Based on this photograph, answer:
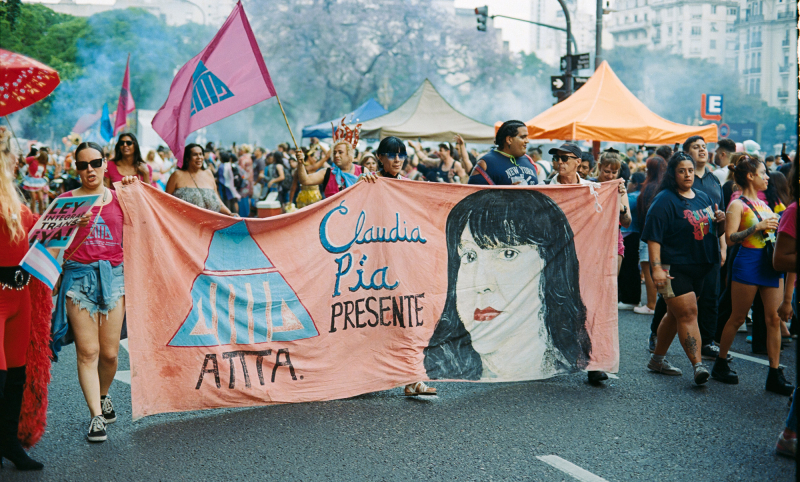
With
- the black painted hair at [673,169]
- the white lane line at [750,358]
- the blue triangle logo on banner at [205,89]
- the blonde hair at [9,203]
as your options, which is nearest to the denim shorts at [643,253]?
the white lane line at [750,358]

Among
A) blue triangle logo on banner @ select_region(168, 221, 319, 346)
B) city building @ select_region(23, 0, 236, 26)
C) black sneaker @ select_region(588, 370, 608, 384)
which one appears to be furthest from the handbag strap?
city building @ select_region(23, 0, 236, 26)

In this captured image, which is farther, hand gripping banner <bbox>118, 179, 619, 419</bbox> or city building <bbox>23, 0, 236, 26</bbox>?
city building <bbox>23, 0, 236, 26</bbox>

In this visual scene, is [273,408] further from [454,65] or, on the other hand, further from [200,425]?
[454,65]

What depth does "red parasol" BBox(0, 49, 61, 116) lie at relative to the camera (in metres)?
4.02

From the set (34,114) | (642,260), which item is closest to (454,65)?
(34,114)

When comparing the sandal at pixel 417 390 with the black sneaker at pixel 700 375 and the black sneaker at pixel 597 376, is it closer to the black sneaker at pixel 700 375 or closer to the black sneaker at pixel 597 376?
the black sneaker at pixel 597 376

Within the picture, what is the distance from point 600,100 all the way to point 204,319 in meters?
8.74

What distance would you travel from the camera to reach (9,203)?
3.83m

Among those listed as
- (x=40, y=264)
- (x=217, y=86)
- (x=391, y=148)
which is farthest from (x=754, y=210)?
(x=40, y=264)

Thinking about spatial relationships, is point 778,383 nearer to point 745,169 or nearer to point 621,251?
point 745,169

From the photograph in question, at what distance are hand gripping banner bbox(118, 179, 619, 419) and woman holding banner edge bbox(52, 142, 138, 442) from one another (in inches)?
3.9

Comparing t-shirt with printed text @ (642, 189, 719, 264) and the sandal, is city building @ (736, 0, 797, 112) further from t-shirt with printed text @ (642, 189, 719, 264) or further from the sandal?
the sandal

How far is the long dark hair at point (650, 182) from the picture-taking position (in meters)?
7.94

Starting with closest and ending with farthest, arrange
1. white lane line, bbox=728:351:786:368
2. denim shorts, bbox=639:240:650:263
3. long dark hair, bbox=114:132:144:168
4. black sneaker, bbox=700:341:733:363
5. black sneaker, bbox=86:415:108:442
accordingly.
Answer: black sneaker, bbox=86:415:108:442 < long dark hair, bbox=114:132:144:168 < white lane line, bbox=728:351:786:368 < black sneaker, bbox=700:341:733:363 < denim shorts, bbox=639:240:650:263
